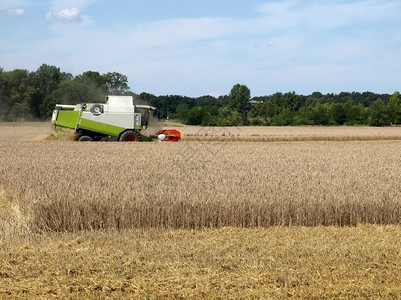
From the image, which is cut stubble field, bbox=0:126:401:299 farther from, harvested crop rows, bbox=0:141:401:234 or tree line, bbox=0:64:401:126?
tree line, bbox=0:64:401:126

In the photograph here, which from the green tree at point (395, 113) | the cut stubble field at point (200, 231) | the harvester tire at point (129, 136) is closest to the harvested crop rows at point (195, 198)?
the cut stubble field at point (200, 231)

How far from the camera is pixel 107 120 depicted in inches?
963

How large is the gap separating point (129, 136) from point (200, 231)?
54.5 ft

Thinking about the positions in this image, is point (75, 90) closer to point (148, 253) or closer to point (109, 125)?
point (109, 125)

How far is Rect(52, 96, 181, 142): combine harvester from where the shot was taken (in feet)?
79.5

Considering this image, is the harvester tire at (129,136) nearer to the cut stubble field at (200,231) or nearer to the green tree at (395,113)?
the cut stubble field at (200,231)

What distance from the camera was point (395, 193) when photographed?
9.77 m

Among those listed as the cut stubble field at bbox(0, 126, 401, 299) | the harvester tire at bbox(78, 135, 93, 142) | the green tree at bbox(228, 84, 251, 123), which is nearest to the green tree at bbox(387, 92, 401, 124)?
the green tree at bbox(228, 84, 251, 123)

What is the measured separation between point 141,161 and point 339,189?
7222 millimetres

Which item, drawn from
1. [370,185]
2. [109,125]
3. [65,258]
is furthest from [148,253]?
[109,125]

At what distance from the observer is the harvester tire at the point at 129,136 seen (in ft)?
80.5

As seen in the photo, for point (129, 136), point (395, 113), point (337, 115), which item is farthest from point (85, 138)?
point (395, 113)

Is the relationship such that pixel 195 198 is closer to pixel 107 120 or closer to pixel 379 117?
pixel 107 120

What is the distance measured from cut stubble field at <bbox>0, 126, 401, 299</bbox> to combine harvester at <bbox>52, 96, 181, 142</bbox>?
34.6 feet
